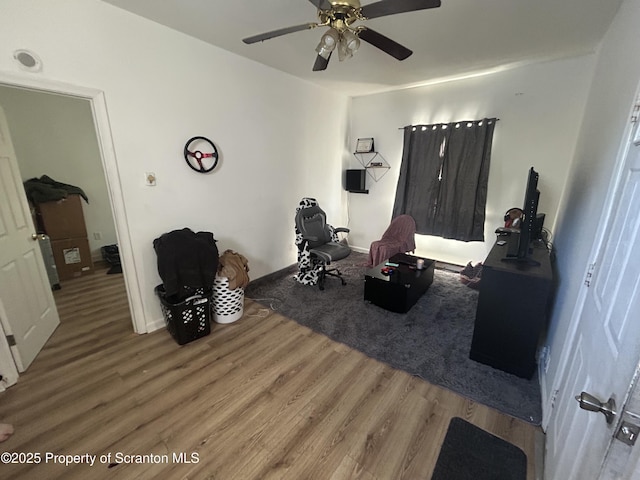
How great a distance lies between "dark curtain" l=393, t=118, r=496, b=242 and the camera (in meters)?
3.60

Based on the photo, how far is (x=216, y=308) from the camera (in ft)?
8.63

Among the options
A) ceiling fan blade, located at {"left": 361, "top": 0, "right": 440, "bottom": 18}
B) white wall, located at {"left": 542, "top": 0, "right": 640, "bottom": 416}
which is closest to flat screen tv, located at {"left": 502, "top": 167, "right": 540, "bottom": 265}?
white wall, located at {"left": 542, "top": 0, "right": 640, "bottom": 416}

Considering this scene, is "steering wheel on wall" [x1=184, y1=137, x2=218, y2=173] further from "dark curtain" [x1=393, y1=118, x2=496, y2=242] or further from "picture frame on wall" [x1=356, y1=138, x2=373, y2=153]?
"dark curtain" [x1=393, y1=118, x2=496, y2=242]

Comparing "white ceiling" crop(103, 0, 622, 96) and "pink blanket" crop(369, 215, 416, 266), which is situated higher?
"white ceiling" crop(103, 0, 622, 96)

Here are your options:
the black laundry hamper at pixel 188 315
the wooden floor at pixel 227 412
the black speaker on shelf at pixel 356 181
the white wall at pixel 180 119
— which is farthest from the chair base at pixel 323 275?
the black speaker on shelf at pixel 356 181

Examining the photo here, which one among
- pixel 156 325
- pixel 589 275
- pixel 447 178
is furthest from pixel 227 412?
pixel 447 178

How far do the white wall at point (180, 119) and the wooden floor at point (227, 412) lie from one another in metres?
0.68

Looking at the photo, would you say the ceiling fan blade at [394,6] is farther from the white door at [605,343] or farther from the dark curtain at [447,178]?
the dark curtain at [447,178]

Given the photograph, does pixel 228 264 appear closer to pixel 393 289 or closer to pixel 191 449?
pixel 191 449

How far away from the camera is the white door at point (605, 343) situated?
67cm

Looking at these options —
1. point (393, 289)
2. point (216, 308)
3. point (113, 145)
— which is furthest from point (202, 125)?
point (393, 289)

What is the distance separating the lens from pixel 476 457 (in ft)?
4.72

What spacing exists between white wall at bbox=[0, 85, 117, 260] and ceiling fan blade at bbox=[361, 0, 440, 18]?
3.73m

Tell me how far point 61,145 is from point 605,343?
5696mm
